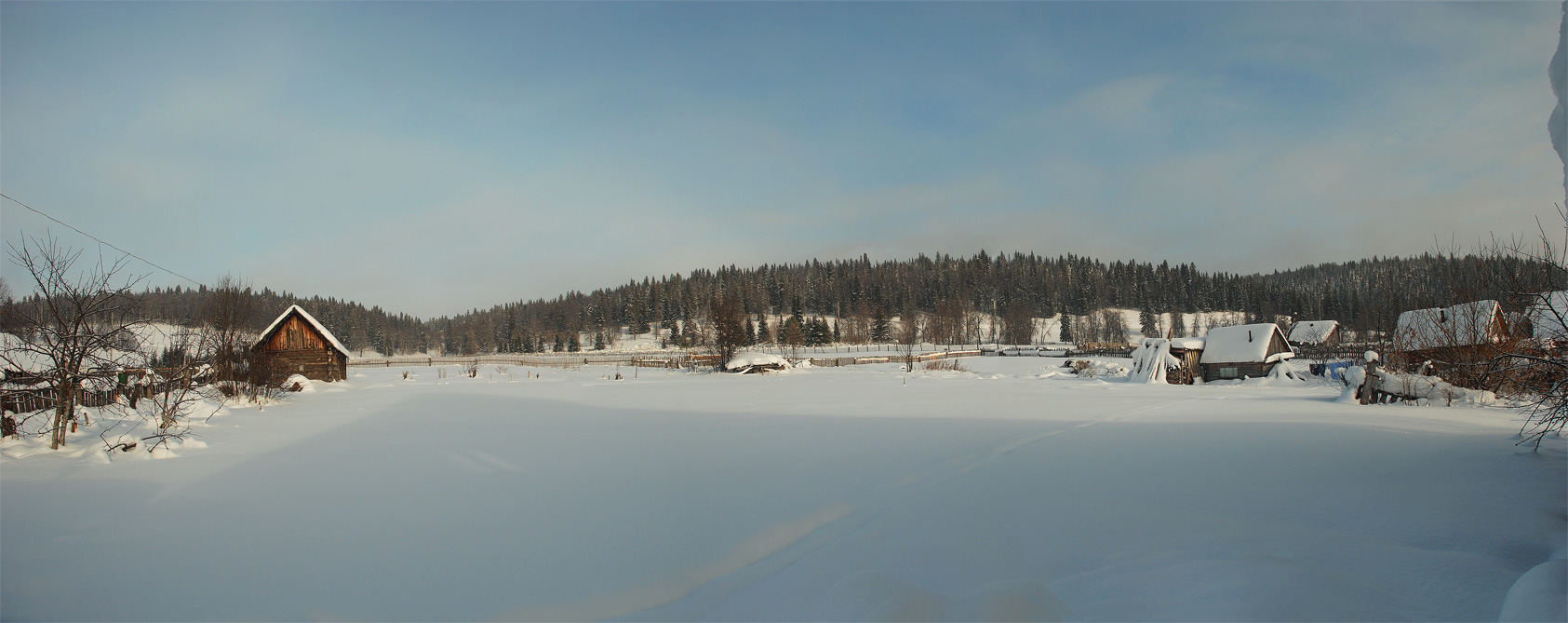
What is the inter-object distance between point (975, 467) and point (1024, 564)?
3.57 m

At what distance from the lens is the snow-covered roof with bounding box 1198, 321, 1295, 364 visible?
28766 millimetres

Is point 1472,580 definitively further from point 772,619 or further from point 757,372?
point 757,372

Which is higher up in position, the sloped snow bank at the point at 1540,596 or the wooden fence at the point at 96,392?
the wooden fence at the point at 96,392

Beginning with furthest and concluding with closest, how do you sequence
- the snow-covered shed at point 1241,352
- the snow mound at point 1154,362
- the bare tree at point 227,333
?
the snow-covered shed at point 1241,352, the snow mound at point 1154,362, the bare tree at point 227,333

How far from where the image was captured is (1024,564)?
4.60m

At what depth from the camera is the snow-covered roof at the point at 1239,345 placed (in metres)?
28.8

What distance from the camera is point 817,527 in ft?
19.5

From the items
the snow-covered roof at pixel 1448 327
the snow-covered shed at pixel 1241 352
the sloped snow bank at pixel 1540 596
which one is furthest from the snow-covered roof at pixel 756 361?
the sloped snow bank at pixel 1540 596

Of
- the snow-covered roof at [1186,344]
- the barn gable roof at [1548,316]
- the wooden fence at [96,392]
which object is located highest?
the barn gable roof at [1548,316]

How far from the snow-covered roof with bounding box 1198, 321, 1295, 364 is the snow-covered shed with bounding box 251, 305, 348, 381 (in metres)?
43.6

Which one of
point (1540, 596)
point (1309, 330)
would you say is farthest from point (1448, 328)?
point (1309, 330)

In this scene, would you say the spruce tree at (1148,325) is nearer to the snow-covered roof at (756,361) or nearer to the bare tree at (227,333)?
the snow-covered roof at (756,361)

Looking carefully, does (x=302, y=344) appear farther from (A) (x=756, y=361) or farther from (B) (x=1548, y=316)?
(B) (x=1548, y=316)

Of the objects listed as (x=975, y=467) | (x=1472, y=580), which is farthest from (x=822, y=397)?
(x=1472, y=580)
